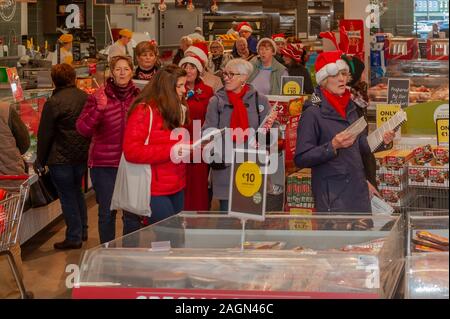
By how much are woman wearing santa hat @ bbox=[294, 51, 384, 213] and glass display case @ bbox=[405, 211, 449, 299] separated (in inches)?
51.9

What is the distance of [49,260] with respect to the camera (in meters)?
7.41

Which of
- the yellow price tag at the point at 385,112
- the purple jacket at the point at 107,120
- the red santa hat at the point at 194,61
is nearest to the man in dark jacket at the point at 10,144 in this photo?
the purple jacket at the point at 107,120

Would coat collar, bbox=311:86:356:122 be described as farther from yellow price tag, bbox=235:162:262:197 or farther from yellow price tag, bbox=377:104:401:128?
yellow price tag, bbox=377:104:401:128

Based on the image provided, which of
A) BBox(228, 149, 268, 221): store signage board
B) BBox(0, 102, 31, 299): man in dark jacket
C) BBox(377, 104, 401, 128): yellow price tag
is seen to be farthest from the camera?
BBox(377, 104, 401, 128): yellow price tag

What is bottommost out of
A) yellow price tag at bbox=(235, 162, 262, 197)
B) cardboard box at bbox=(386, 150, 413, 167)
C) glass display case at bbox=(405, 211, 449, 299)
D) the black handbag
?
the black handbag

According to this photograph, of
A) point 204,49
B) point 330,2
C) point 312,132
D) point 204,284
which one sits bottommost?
point 204,284

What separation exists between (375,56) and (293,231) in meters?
8.46

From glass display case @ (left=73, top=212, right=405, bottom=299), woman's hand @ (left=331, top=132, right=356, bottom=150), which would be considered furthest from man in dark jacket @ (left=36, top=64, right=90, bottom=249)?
glass display case @ (left=73, top=212, right=405, bottom=299)

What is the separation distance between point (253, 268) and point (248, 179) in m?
0.69

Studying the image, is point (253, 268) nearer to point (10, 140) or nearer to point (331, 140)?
point (331, 140)

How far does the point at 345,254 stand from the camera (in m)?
3.24

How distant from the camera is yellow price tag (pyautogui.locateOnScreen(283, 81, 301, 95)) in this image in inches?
359
